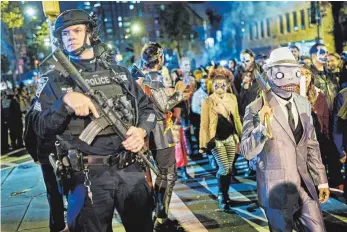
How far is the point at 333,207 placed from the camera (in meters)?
6.05

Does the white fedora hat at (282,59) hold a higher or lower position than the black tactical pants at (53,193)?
higher

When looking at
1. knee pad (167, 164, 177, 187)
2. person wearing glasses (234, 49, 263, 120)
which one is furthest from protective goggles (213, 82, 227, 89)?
knee pad (167, 164, 177, 187)

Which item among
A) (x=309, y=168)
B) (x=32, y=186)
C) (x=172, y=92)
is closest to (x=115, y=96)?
(x=309, y=168)

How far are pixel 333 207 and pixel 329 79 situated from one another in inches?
108

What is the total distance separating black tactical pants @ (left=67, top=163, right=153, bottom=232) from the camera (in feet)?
Result: 10.7

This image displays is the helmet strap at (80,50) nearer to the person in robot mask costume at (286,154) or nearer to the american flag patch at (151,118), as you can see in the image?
the american flag patch at (151,118)

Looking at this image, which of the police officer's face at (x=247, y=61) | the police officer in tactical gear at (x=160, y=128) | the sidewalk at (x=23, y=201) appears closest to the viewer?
the police officer in tactical gear at (x=160, y=128)

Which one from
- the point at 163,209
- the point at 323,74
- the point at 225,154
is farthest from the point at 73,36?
the point at 323,74

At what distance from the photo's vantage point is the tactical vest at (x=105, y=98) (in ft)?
10.7

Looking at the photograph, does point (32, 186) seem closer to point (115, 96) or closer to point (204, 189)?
point (204, 189)

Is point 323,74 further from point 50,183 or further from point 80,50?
point 80,50

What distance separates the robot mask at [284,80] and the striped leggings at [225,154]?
2.64 m

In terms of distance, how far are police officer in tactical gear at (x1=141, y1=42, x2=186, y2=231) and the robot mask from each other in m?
1.95

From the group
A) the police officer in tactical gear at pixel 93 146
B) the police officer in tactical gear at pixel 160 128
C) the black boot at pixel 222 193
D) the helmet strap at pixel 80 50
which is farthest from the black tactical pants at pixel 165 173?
the helmet strap at pixel 80 50
